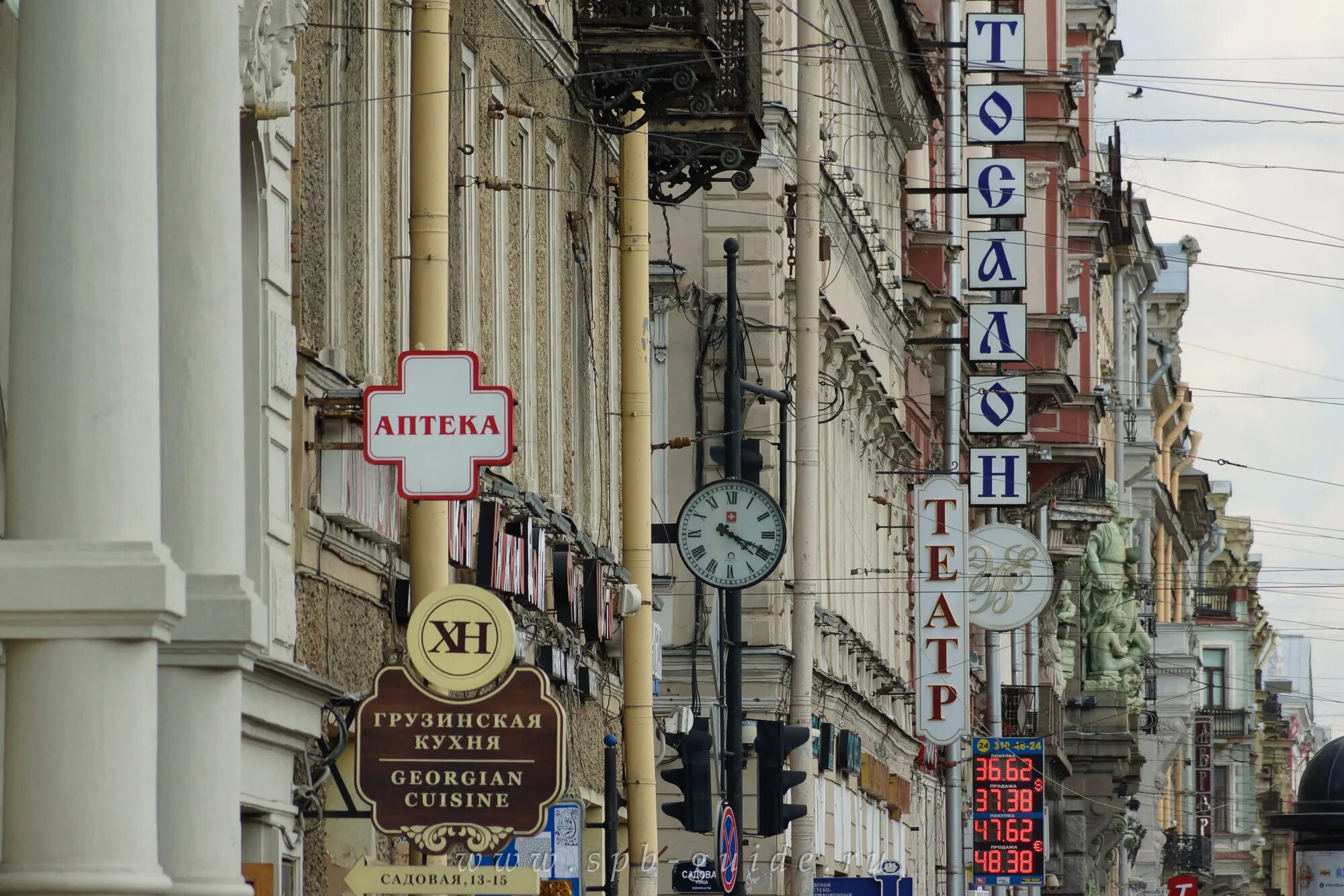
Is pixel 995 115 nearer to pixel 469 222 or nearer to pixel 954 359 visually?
pixel 954 359

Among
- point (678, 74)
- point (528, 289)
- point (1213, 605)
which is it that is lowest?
point (528, 289)

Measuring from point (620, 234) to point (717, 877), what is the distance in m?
5.59

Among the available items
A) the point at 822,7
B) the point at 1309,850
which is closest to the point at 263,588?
the point at 822,7

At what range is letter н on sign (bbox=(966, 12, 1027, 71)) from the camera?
172 ft

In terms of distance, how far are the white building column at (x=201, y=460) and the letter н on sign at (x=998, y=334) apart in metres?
41.1

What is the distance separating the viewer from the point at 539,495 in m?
23.3

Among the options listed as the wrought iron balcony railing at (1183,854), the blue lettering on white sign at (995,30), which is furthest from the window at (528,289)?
the wrought iron balcony railing at (1183,854)

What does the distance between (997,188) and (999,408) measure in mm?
3863

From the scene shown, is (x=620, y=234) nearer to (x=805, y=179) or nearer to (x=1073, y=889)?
(x=805, y=179)

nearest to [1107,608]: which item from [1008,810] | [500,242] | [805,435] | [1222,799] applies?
[1008,810]

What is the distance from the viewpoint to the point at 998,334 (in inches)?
2122

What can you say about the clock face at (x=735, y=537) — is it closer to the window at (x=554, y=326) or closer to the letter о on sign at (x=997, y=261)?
the window at (x=554, y=326)

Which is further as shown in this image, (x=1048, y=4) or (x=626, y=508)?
(x=1048, y=4)

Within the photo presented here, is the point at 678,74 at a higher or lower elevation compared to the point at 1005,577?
higher
